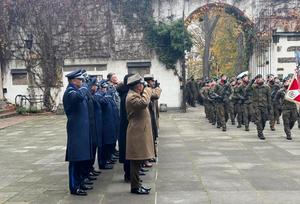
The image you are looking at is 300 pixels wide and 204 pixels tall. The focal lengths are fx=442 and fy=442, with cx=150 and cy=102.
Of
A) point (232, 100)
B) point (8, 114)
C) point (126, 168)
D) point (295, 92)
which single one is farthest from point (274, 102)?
point (8, 114)

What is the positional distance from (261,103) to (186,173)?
17.3 feet

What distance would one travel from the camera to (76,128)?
20.5ft

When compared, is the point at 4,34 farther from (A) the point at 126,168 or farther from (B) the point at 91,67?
(A) the point at 126,168

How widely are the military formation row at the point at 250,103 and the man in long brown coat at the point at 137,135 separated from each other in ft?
19.8

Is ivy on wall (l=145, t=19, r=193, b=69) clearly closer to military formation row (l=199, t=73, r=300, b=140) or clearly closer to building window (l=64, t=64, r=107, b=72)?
building window (l=64, t=64, r=107, b=72)

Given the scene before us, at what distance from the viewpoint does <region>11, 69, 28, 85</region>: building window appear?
22453mm

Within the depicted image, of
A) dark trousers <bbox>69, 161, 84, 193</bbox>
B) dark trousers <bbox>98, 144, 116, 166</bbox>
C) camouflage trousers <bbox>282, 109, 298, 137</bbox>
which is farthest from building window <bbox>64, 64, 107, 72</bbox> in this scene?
dark trousers <bbox>69, 161, 84, 193</bbox>

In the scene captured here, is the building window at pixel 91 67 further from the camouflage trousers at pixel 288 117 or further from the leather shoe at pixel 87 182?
the leather shoe at pixel 87 182

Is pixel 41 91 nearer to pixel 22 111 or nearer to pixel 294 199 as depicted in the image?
pixel 22 111

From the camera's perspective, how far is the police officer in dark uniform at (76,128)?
20.2ft

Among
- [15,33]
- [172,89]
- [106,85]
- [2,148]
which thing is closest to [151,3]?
[172,89]

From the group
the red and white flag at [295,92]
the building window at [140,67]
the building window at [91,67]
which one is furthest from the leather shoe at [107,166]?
the building window at [91,67]

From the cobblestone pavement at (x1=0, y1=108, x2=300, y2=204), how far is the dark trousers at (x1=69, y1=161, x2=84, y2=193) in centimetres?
15

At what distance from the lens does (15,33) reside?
73.2ft
